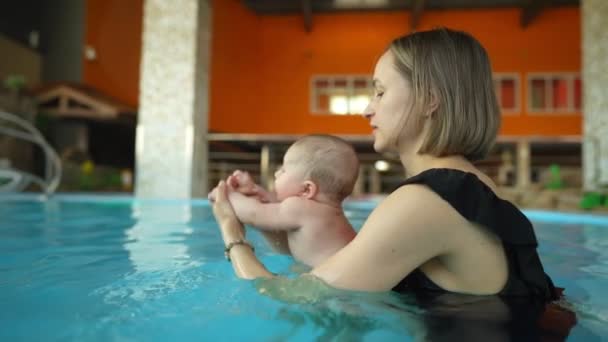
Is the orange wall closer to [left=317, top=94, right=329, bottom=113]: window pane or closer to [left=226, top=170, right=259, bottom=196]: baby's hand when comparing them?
[left=317, top=94, right=329, bottom=113]: window pane

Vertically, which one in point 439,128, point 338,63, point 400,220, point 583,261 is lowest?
point 583,261

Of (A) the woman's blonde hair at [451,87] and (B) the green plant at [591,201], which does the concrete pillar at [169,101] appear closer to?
(B) the green plant at [591,201]

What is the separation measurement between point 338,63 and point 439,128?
13.8 m

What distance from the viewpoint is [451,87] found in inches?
46.0

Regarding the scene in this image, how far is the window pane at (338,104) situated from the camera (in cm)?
1472

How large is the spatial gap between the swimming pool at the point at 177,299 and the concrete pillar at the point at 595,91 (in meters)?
5.48

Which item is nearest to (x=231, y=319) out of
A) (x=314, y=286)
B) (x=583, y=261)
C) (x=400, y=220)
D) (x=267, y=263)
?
(x=314, y=286)

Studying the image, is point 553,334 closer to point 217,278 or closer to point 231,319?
point 231,319

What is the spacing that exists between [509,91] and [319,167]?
14.1 m

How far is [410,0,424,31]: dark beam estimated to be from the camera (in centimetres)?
1260

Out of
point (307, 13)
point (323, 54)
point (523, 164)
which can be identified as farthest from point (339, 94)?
point (523, 164)

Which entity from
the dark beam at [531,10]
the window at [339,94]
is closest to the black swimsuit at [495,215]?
the dark beam at [531,10]

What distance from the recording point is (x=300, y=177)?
1.67 m

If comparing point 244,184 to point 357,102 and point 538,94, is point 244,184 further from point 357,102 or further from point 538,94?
point 538,94
